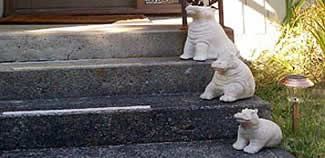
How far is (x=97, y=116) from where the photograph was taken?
6.66ft

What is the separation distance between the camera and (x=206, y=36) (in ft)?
7.85

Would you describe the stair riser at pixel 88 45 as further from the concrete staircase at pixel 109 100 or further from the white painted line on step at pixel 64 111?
the white painted line on step at pixel 64 111

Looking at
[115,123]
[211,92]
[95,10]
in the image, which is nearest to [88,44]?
[115,123]

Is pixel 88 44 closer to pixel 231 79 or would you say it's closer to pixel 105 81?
pixel 105 81

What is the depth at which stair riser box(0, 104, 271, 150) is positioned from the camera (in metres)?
2.01

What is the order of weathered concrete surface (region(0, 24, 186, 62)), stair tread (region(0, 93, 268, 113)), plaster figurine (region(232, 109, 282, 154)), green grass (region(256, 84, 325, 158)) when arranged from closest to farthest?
plaster figurine (region(232, 109, 282, 154)) → green grass (region(256, 84, 325, 158)) → stair tread (region(0, 93, 268, 113)) → weathered concrete surface (region(0, 24, 186, 62))

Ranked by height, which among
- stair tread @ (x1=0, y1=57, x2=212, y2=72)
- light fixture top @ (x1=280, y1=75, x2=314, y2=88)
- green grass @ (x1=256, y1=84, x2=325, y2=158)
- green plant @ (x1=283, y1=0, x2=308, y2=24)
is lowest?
green grass @ (x1=256, y1=84, x2=325, y2=158)

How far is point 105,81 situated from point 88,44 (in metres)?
0.41

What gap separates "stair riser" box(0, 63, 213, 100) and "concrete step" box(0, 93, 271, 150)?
17cm

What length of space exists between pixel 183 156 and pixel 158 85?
1.95 ft

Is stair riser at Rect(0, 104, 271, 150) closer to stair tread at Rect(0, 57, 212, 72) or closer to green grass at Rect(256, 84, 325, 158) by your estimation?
green grass at Rect(256, 84, 325, 158)

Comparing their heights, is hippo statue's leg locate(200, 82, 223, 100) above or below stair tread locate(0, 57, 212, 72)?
below

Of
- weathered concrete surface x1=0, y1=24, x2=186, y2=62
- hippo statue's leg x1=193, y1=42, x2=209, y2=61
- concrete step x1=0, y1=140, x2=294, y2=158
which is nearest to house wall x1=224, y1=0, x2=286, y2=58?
weathered concrete surface x1=0, y1=24, x2=186, y2=62

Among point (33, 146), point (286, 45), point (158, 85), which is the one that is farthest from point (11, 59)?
point (286, 45)
